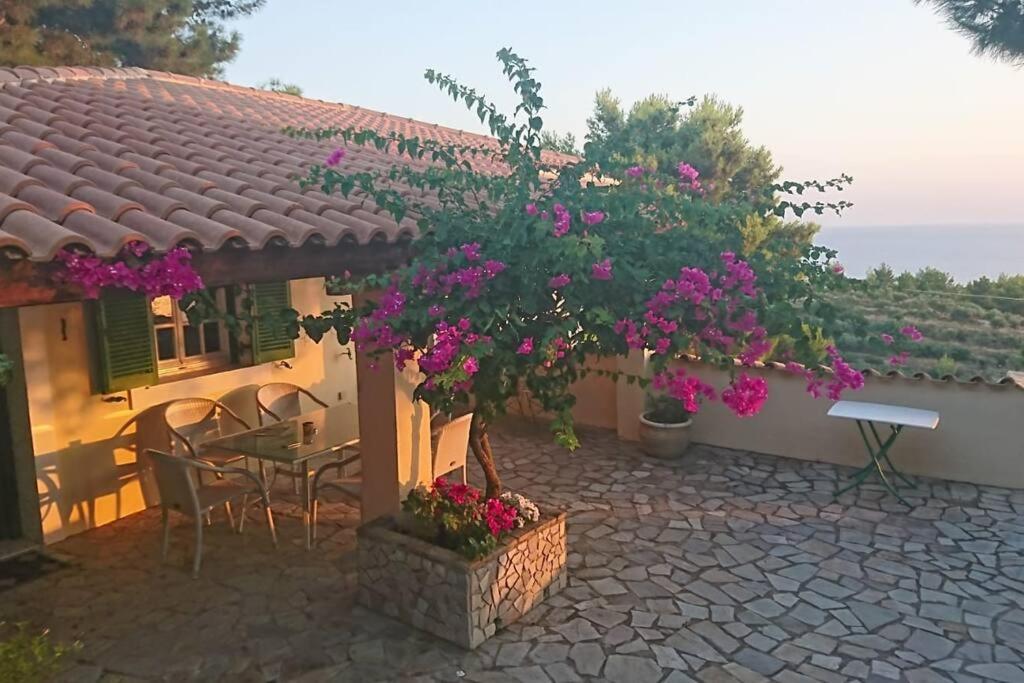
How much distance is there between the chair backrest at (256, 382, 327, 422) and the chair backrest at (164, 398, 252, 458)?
0.25 meters

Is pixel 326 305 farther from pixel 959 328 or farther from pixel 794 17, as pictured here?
pixel 959 328

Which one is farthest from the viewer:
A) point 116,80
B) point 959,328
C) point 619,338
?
point 959,328

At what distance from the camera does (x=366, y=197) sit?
509 centimetres

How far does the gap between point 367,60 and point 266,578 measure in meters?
8.96

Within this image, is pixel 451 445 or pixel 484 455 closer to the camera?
pixel 484 455

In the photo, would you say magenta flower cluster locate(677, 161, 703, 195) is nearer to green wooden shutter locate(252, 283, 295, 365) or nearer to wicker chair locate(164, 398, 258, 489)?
wicker chair locate(164, 398, 258, 489)

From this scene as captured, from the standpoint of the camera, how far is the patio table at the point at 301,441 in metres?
5.79

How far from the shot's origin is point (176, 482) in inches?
212

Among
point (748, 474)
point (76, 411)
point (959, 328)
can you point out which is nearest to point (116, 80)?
point (76, 411)

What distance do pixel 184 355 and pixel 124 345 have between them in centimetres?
89

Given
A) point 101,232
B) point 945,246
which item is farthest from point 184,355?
point 945,246

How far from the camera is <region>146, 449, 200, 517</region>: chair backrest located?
5273mm

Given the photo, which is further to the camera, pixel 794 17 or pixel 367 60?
pixel 367 60

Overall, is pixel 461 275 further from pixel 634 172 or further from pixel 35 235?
pixel 35 235
